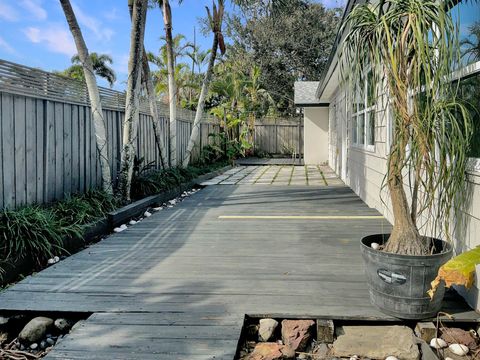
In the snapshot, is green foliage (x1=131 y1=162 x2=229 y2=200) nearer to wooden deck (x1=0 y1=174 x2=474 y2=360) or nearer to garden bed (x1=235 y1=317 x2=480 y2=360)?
wooden deck (x1=0 y1=174 x2=474 y2=360)

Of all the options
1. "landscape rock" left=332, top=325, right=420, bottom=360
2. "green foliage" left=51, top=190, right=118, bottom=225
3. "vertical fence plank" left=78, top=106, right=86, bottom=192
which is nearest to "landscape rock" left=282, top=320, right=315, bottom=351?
"landscape rock" left=332, top=325, right=420, bottom=360

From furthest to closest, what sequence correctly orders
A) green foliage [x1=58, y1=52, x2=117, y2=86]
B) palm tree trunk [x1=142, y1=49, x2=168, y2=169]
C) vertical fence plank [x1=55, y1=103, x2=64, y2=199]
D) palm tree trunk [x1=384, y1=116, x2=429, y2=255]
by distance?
green foliage [x1=58, y1=52, x2=117, y2=86], palm tree trunk [x1=142, y1=49, x2=168, y2=169], vertical fence plank [x1=55, y1=103, x2=64, y2=199], palm tree trunk [x1=384, y1=116, x2=429, y2=255]

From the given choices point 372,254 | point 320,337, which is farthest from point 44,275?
point 372,254

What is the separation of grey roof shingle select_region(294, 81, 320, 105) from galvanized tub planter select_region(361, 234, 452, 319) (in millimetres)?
12511

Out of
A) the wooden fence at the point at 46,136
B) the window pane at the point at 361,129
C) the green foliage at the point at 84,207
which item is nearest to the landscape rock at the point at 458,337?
the green foliage at the point at 84,207

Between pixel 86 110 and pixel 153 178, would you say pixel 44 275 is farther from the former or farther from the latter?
pixel 153 178

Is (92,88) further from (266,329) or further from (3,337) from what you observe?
(266,329)

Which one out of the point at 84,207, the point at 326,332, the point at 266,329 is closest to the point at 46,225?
the point at 84,207

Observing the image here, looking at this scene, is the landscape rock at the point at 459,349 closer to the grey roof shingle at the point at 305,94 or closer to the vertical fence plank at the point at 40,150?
the vertical fence plank at the point at 40,150

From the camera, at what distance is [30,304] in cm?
299

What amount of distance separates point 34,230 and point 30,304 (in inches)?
50.1

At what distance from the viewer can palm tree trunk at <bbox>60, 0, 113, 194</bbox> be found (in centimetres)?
585

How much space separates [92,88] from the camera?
5.98 metres

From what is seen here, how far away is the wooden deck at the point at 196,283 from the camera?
8.23 feet
